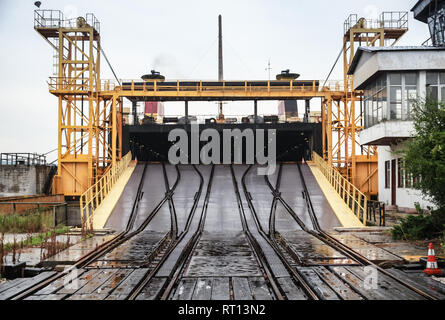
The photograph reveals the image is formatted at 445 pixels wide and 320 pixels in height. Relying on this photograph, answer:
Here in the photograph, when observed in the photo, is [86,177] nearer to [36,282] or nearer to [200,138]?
[200,138]

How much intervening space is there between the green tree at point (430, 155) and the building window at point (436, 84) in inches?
314

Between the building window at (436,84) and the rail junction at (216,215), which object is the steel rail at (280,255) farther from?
the building window at (436,84)

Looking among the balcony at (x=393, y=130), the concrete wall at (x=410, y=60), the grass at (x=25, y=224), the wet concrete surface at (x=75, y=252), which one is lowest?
the wet concrete surface at (x=75, y=252)

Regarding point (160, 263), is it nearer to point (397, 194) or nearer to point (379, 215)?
point (379, 215)

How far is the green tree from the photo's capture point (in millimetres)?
13633

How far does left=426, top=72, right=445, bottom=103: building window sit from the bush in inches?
337

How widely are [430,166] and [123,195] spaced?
Result: 16002mm

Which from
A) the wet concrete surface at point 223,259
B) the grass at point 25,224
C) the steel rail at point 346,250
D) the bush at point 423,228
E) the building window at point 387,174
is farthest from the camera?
the building window at point 387,174

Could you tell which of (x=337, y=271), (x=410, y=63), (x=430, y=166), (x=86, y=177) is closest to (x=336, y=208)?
(x=410, y=63)

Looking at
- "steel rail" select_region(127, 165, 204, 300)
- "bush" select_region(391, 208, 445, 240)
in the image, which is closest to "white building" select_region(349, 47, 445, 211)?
"bush" select_region(391, 208, 445, 240)

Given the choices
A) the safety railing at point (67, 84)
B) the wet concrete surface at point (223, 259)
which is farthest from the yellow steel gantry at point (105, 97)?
the wet concrete surface at point (223, 259)

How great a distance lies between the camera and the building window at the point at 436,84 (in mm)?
22188

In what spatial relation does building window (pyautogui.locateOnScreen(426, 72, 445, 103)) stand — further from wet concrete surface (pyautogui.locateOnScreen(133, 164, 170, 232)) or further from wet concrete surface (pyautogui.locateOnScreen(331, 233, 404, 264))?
wet concrete surface (pyautogui.locateOnScreen(133, 164, 170, 232))

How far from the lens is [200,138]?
36.5 meters
